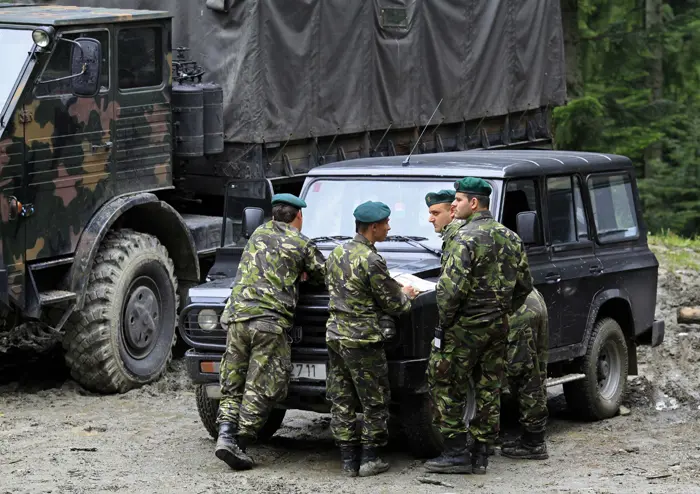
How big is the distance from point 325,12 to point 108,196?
268 cm

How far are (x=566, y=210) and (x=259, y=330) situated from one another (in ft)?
8.78

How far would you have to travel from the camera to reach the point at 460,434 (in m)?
7.80

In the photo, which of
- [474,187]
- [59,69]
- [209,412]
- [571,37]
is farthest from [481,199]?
[571,37]

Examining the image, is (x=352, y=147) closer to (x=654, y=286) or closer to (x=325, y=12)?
(x=325, y=12)

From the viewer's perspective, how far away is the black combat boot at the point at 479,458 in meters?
7.93

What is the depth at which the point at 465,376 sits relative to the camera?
7.79 meters

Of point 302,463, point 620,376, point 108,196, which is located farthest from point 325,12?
point 302,463

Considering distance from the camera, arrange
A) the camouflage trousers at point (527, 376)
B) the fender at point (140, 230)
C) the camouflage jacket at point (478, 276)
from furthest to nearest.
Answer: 1. the fender at point (140, 230)
2. the camouflage trousers at point (527, 376)
3. the camouflage jacket at point (478, 276)

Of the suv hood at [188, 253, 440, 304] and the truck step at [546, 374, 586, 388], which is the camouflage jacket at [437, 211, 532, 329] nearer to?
the suv hood at [188, 253, 440, 304]

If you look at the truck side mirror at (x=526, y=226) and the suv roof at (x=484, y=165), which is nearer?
the truck side mirror at (x=526, y=226)

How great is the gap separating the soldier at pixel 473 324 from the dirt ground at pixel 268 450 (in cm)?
26

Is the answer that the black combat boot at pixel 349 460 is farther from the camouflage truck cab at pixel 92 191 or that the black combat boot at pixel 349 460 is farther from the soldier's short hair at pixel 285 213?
the camouflage truck cab at pixel 92 191

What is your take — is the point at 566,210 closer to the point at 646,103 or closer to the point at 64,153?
the point at 64,153

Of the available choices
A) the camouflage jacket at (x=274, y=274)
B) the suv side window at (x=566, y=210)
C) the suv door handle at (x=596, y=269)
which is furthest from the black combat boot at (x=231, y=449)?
the suv door handle at (x=596, y=269)
